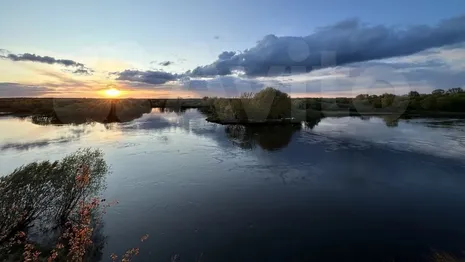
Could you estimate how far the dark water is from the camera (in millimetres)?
12414

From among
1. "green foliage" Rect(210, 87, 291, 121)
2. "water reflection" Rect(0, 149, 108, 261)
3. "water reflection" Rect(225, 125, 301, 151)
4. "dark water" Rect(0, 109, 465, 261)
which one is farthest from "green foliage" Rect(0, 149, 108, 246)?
"green foliage" Rect(210, 87, 291, 121)

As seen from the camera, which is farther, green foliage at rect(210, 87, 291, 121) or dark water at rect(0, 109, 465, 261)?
green foliage at rect(210, 87, 291, 121)

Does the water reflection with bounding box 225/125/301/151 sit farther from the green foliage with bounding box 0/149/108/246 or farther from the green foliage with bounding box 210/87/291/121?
the green foliage with bounding box 0/149/108/246

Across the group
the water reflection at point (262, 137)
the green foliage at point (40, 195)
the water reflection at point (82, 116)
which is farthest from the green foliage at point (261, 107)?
the green foliage at point (40, 195)

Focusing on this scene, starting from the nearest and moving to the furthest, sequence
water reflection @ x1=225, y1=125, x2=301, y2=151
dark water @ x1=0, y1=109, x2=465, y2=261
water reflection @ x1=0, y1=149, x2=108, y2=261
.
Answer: water reflection @ x1=0, y1=149, x2=108, y2=261 < dark water @ x1=0, y1=109, x2=465, y2=261 < water reflection @ x1=225, y1=125, x2=301, y2=151

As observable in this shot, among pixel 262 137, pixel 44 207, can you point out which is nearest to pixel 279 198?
pixel 44 207

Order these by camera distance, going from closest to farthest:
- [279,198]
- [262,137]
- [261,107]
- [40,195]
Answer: [40,195]
[279,198]
[262,137]
[261,107]

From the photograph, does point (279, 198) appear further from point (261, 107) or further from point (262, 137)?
point (261, 107)

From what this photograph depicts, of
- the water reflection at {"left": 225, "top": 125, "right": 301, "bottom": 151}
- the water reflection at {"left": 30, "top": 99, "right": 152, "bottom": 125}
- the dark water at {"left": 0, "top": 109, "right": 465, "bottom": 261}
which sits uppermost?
the water reflection at {"left": 30, "top": 99, "right": 152, "bottom": 125}

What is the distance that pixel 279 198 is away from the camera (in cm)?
1798

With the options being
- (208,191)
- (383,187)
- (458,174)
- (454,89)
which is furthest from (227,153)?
(454,89)

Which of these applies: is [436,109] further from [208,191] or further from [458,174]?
[208,191]

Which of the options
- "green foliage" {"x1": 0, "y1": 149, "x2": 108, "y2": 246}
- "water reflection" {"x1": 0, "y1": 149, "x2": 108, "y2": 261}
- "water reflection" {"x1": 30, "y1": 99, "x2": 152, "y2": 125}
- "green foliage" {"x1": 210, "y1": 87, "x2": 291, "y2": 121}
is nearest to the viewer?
"water reflection" {"x1": 0, "y1": 149, "x2": 108, "y2": 261}

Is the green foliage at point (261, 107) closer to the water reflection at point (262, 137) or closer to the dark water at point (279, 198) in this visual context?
the water reflection at point (262, 137)
